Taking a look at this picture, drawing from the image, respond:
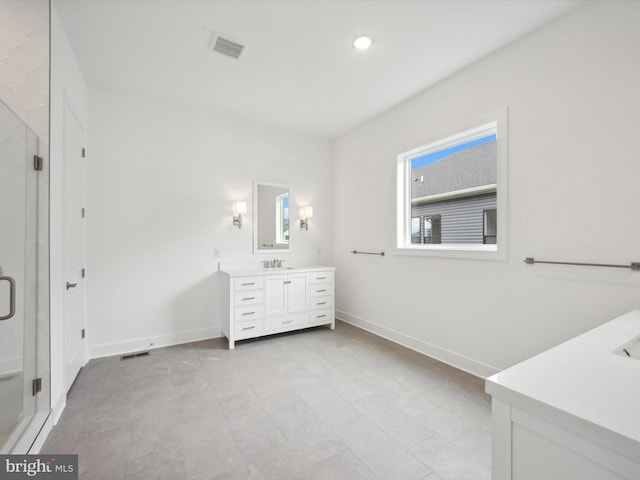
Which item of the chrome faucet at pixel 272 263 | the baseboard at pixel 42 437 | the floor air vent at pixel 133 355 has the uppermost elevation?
the chrome faucet at pixel 272 263

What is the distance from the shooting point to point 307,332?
3.91m

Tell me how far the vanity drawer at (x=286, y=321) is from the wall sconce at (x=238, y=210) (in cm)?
132

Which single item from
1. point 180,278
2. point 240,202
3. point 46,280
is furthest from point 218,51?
point 180,278

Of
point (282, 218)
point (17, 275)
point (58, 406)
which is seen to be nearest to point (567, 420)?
point (17, 275)

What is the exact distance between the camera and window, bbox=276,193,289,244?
419 centimetres

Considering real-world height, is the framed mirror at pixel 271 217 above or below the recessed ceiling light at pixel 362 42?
below

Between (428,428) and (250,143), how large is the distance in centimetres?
367

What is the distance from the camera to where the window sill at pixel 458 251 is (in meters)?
2.51

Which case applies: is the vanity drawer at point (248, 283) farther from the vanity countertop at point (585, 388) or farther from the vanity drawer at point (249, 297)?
the vanity countertop at point (585, 388)

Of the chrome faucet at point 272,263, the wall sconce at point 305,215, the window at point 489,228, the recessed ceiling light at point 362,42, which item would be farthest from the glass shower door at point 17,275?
the window at point 489,228


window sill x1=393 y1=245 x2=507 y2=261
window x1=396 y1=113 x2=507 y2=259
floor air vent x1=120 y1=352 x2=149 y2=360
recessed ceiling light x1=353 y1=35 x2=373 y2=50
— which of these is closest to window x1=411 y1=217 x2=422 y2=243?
window x1=396 y1=113 x2=507 y2=259

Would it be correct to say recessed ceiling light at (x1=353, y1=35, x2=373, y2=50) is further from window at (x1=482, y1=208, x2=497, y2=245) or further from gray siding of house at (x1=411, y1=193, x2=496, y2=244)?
window at (x1=482, y1=208, x2=497, y2=245)

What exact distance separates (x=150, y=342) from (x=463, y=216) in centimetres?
365

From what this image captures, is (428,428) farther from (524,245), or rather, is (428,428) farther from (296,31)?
(296,31)
